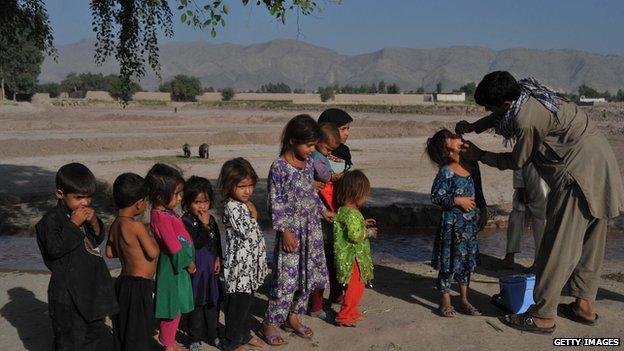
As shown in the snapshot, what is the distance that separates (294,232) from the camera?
459cm

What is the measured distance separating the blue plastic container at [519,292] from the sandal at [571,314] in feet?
0.88

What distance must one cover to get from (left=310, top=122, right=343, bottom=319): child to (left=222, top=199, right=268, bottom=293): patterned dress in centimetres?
74

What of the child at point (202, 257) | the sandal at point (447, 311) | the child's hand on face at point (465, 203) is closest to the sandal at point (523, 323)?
the sandal at point (447, 311)

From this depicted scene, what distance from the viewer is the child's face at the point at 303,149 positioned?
14.8 ft

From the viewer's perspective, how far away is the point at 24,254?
872 centimetres

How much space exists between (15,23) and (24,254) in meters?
3.27

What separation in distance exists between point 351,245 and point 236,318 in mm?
1051

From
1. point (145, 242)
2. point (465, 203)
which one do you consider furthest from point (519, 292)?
point (145, 242)

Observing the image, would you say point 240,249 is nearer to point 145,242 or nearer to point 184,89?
point 145,242

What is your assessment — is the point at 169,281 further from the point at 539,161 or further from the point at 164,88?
the point at 164,88

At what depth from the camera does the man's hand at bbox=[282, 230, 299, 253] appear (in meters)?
4.47

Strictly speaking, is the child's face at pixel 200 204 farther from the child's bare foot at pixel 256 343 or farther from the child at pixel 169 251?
the child's bare foot at pixel 256 343

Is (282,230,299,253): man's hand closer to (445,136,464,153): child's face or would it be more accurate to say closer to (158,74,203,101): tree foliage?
(445,136,464,153): child's face

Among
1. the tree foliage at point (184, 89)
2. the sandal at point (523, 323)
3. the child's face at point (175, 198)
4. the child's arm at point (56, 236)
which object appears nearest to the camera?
the child's arm at point (56, 236)
